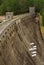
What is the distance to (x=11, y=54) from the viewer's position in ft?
97.4

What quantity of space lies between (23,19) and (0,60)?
3051 cm

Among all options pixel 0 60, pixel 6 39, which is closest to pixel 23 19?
pixel 6 39

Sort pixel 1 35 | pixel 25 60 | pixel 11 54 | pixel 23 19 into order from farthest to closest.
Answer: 1. pixel 23 19
2. pixel 25 60
3. pixel 11 54
4. pixel 1 35

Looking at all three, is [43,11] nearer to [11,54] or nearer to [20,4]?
[20,4]

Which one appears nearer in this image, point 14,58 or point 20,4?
point 14,58

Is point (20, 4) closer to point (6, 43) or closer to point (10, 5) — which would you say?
point (10, 5)

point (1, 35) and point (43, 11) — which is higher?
point (1, 35)

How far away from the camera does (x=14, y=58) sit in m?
30.0

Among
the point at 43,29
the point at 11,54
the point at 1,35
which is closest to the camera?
the point at 1,35

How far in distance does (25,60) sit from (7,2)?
145 feet

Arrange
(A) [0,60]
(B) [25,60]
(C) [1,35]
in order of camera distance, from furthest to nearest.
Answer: (B) [25,60] < (C) [1,35] < (A) [0,60]

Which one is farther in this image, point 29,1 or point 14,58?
point 29,1

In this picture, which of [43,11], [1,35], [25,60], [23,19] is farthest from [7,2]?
[1,35]

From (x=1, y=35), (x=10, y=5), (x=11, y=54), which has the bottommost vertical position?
(x=10, y=5)
